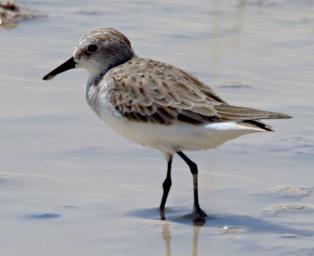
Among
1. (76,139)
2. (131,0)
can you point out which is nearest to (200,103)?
(76,139)

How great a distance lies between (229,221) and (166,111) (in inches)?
30.4

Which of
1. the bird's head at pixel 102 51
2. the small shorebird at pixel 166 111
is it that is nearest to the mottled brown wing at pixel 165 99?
the small shorebird at pixel 166 111

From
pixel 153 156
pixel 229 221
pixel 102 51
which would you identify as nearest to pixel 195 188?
pixel 229 221

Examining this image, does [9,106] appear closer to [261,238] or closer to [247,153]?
[247,153]

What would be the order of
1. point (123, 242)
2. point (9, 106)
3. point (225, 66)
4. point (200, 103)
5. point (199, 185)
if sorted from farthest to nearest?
1. point (225, 66)
2. point (9, 106)
3. point (199, 185)
4. point (200, 103)
5. point (123, 242)

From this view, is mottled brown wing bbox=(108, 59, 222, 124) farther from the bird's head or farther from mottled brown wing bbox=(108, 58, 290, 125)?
the bird's head

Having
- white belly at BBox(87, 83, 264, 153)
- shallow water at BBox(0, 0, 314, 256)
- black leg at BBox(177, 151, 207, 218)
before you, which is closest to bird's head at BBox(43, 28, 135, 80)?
white belly at BBox(87, 83, 264, 153)

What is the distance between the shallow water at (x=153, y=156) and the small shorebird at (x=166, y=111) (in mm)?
351

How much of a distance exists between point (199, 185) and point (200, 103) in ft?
2.48

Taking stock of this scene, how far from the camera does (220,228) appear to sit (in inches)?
289

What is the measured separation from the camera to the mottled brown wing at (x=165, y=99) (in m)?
7.35

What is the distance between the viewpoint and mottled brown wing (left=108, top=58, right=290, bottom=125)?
735cm

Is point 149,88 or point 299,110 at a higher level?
point 149,88

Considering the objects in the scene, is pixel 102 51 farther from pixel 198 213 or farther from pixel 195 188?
pixel 198 213
